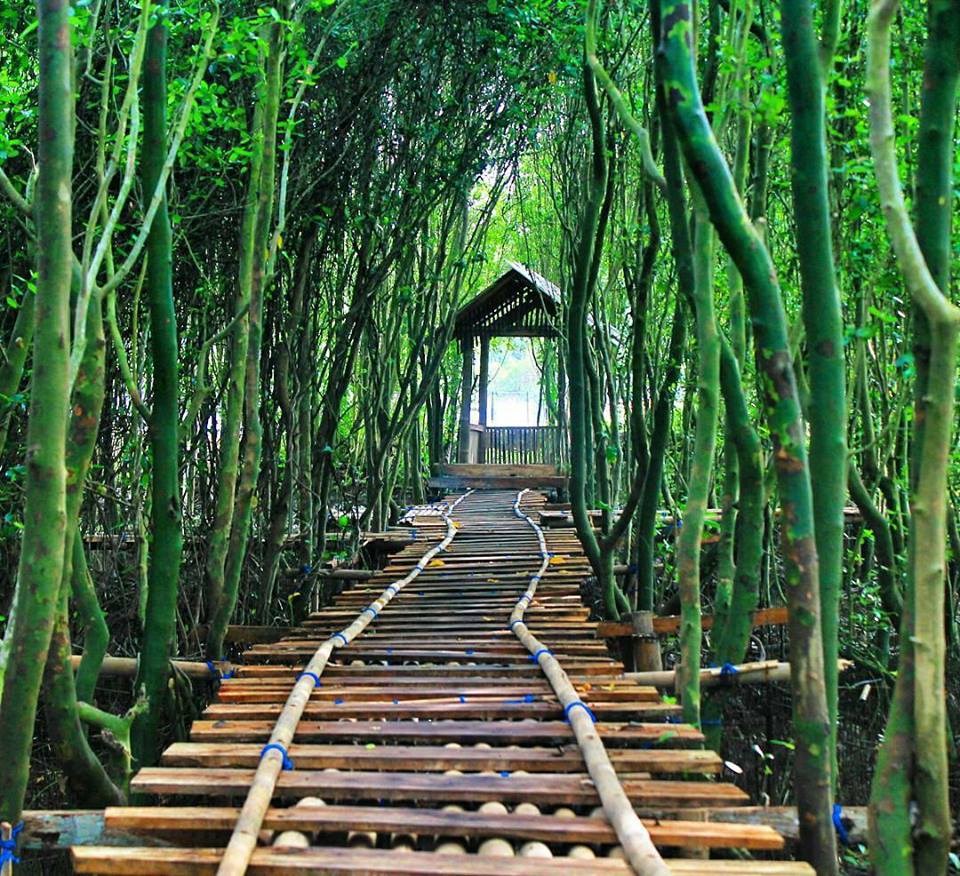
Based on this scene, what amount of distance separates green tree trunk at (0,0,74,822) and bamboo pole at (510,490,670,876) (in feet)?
5.05

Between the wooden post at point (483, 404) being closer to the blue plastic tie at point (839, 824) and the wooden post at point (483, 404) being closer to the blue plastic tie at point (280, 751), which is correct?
the blue plastic tie at point (280, 751)

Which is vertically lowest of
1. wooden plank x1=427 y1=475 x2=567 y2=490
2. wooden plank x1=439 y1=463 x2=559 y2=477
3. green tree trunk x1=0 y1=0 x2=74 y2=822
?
wooden plank x1=427 y1=475 x2=567 y2=490

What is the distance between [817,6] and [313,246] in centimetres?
342

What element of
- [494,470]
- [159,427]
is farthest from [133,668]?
[494,470]

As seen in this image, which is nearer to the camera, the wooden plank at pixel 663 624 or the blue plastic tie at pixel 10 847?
the blue plastic tie at pixel 10 847

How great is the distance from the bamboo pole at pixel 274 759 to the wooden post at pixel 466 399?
9.08 m

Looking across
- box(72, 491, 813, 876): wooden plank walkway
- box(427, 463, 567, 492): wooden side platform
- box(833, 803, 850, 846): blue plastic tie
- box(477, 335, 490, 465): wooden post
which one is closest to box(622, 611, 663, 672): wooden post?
box(72, 491, 813, 876): wooden plank walkway

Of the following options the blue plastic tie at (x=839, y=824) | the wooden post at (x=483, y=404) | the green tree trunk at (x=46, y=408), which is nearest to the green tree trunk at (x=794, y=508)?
the blue plastic tie at (x=839, y=824)

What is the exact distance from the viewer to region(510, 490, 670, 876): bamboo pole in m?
2.11

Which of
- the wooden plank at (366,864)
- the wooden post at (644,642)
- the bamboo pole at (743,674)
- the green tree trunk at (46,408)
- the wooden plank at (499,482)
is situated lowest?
A: the wooden post at (644,642)

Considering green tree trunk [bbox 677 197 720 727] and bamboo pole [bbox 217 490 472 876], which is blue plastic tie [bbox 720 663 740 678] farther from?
bamboo pole [bbox 217 490 472 876]

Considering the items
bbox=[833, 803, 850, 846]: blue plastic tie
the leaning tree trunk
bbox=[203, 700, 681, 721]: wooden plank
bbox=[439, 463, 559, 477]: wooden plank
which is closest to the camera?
the leaning tree trunk

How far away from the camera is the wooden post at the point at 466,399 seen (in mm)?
13977

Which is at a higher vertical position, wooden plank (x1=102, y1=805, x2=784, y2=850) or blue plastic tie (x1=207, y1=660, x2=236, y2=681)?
wooden plank (x1=102, y1=805, x2=784, y2=850)
